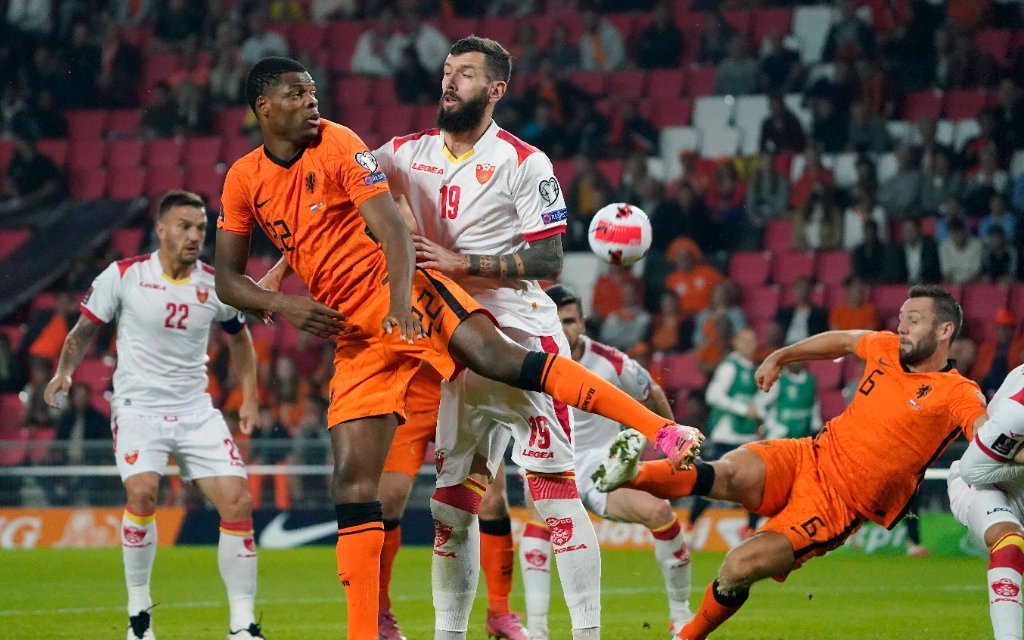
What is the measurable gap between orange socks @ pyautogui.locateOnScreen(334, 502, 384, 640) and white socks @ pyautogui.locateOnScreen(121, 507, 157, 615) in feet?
8.26

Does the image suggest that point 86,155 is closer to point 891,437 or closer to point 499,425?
point 499,425

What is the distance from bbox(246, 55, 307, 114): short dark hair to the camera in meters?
6.29

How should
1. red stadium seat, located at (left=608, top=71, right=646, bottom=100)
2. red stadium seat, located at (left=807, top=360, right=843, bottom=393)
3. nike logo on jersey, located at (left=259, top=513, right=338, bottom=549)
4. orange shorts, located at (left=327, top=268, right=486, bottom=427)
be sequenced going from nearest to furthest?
1. orange shorts, located at (left=327, top=268, right=486, bottom=427)
2. nike logo on jersey, located at (left=259, top=513, right=338, bottom=549)
3. red stadium seat, located at (left=807, top=360, right=843, bottom=393)
4. red stadium seat, located at (left=608, top=71, right=646, bottom=100)

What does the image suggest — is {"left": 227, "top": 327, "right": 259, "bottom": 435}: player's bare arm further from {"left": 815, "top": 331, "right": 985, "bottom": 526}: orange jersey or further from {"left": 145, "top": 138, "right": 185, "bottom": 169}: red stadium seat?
{"left": 145, "top": 138, "right": 185, "bottom": 169}: red stadium seat

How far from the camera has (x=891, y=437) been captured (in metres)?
7.43

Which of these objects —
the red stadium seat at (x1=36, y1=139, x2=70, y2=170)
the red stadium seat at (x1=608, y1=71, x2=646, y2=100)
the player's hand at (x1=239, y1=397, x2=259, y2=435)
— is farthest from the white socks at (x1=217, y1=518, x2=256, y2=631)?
the red stadium seat at (x1=36, y1=139, x2=70, y2=170)

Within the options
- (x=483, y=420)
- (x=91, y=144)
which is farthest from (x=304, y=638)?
(x=91, y=144)

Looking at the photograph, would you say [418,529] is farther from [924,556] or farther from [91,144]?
[91,144]

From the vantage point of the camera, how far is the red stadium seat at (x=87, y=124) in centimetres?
2202

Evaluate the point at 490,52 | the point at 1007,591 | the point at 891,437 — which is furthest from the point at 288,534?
the point at 1007,591

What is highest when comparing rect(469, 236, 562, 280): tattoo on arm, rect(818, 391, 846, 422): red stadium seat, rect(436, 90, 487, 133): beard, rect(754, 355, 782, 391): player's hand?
rect(436, 90, 487, 133): beard

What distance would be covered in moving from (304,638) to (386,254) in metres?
3.35

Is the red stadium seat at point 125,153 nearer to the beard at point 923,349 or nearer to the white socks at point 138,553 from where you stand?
the white socks at point 138,553

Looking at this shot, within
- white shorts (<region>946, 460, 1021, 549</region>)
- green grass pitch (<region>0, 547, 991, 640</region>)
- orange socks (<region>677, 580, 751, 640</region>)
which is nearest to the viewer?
orange socks (<region>677, 580, 751, 640</region>)
